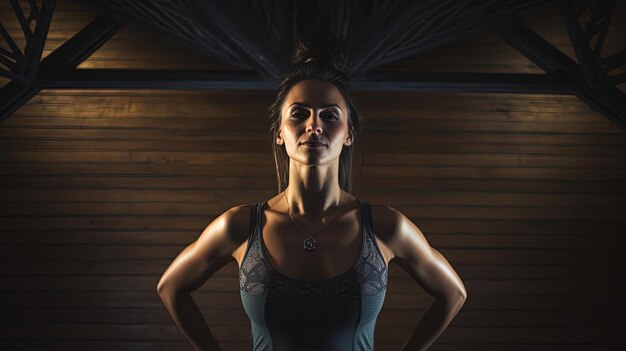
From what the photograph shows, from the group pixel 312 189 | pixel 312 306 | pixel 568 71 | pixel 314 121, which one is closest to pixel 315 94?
pixel 314 121

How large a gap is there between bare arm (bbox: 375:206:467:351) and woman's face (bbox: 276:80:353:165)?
0.20 meters

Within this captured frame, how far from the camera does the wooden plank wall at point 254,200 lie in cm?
394

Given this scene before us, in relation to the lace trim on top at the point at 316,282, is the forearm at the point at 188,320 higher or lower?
lower

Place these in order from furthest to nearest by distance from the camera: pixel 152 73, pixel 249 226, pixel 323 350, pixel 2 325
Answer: pixel 2 325 < pixel 152 73 < pixel 249 226 < pixel 323 350

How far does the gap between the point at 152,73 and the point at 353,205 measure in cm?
233

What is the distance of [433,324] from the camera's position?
1161 millimetres

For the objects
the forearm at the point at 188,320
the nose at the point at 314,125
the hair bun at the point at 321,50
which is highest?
the hair bun at the point at 321,50

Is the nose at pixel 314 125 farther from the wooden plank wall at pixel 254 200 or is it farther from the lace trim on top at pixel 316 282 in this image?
the wooden plank wall at pixel 254 200

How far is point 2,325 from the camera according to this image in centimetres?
396

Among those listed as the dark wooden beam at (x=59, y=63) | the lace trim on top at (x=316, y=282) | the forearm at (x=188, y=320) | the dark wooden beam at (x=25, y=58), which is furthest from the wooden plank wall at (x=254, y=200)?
the lace trim on top at (x=316, y=282)

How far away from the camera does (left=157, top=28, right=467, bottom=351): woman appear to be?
1.03m

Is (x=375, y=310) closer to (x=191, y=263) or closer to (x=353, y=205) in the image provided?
(x=353, y=205)

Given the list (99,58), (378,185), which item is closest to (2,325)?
(99,58)

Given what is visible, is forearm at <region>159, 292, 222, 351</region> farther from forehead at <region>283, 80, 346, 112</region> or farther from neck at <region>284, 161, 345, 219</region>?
forehead at <region>283, 80, 346, 112</region>
